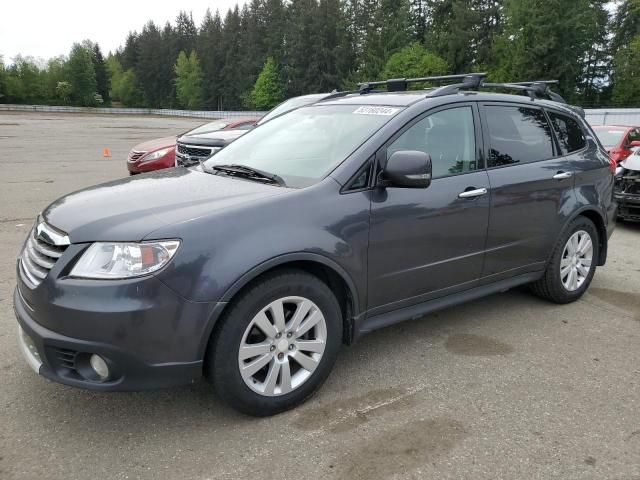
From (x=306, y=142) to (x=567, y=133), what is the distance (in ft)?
8.00

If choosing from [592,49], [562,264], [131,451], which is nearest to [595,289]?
[562,264]

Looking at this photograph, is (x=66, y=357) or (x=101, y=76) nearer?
(x=66, y=357)

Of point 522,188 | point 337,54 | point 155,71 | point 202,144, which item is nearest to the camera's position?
point 522,188

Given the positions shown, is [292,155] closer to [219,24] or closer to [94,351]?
[94,351]

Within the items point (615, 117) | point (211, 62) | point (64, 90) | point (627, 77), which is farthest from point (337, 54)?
point (64, 90)

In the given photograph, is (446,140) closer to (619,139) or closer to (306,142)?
(306,142)

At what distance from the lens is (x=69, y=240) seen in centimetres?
259

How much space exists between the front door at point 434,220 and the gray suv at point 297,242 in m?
0.01

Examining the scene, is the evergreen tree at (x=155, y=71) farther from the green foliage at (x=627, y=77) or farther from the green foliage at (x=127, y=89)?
the green foliage at (x=627, y=77)

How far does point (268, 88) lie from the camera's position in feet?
Answer: 273

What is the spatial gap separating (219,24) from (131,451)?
374ft

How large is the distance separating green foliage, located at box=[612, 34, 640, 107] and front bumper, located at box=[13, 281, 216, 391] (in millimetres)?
56003

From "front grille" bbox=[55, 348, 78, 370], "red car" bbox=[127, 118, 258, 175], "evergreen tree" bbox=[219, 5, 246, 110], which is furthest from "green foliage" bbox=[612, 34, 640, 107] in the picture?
"evergreen tree" bbox=[219, 5, 246, 110]

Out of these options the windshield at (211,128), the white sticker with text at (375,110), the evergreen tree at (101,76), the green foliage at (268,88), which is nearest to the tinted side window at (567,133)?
the white sticker with text at (375,110)
